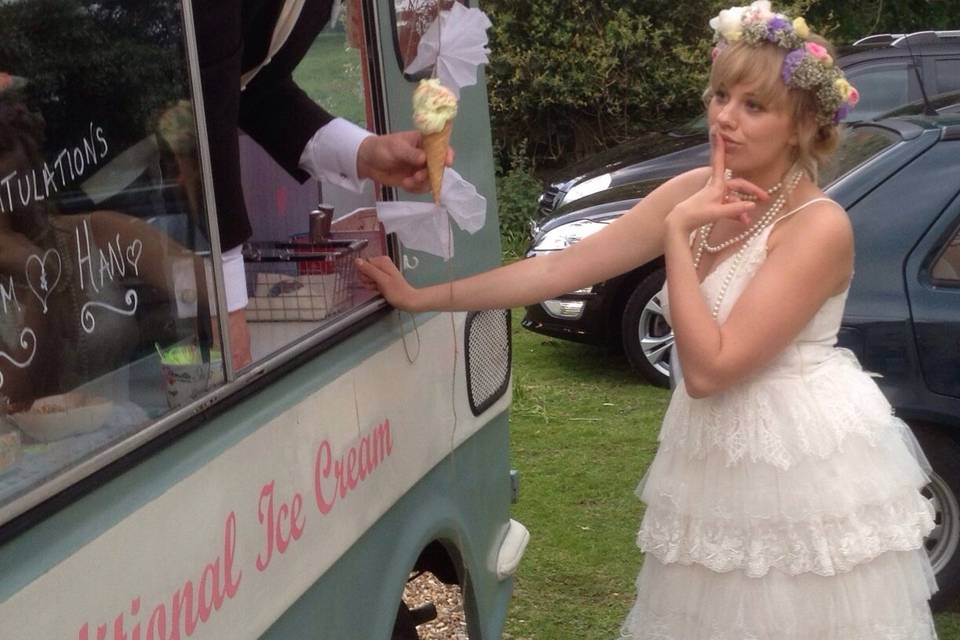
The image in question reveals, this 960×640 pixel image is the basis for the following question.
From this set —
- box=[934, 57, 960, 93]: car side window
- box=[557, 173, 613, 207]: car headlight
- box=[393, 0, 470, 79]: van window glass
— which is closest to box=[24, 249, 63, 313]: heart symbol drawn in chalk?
box=[393, 0, 470, 79]: van window glass

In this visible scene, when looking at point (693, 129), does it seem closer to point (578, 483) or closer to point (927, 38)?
point (927, 38)

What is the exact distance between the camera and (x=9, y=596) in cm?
149

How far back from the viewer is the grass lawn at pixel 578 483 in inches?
194

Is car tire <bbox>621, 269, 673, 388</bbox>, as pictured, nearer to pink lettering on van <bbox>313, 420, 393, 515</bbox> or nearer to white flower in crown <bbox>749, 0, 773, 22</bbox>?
white flower in crown <bbox>749, 0, 773, 22</bbox>

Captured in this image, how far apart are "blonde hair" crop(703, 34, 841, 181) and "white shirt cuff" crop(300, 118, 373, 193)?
79 cm

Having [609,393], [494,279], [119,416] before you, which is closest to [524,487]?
[609,393]

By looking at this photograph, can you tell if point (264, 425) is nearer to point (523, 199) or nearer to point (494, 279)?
point (494, 279)

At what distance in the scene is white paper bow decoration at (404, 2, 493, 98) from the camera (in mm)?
2764

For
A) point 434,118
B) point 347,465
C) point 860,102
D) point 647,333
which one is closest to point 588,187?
point 647,333

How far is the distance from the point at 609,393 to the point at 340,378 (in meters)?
5.24

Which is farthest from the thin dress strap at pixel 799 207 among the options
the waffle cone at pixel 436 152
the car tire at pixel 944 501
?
the car tire at pixel 944 501

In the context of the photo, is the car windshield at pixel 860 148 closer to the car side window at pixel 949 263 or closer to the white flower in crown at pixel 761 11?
the car side window at pixel 949 263

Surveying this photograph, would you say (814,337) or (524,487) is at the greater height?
(814,337)

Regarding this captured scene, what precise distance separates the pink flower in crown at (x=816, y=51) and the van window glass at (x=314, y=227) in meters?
0.94
